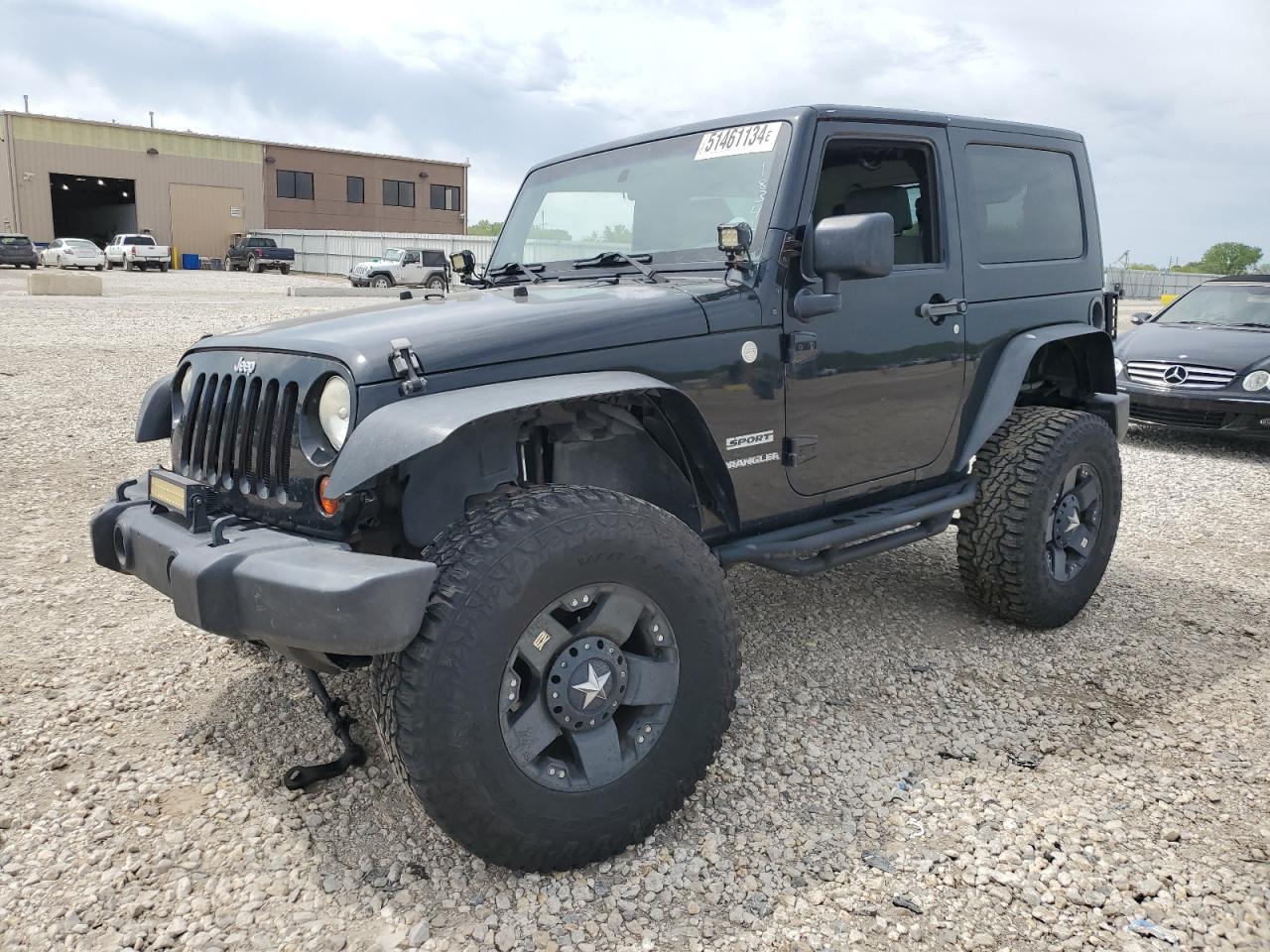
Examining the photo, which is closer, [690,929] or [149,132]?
[690,929]

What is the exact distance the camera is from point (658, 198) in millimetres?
3543

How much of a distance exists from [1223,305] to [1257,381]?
1830 millimetres

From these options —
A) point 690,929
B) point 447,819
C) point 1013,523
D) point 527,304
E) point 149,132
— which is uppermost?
point 149,132

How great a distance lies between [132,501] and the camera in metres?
3.04

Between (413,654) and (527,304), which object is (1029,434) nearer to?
(527,304)

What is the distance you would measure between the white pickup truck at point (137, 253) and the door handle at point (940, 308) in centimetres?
3948

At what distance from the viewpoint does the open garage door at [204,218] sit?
148ft

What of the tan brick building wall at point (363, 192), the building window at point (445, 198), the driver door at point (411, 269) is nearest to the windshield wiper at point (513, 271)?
the driver door at point (411, 269)

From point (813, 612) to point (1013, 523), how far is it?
96cm

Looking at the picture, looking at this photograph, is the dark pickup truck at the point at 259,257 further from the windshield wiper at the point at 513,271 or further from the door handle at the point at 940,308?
the door handle at the point at 940,308

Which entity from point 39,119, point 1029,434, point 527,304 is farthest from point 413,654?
point 39,119

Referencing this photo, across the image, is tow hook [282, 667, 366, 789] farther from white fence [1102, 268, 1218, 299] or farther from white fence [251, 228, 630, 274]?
white fence [1102, 268, 1218, 299]

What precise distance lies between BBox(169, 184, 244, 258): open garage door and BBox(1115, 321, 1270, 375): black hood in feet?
146

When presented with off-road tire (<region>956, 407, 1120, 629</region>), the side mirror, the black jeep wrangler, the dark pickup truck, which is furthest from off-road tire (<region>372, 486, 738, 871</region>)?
the dark pickup truck
